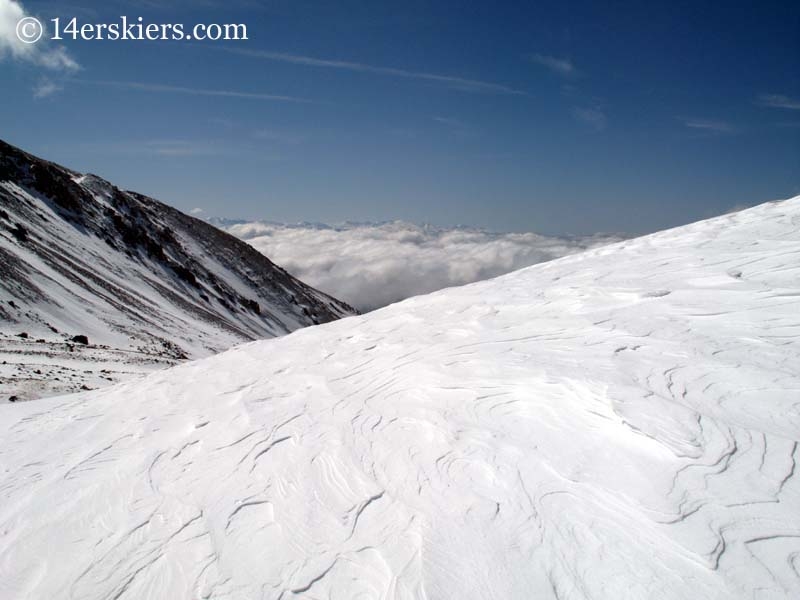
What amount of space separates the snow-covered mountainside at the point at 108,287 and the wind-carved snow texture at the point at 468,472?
9.83 metres

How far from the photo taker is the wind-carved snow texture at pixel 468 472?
3.25 metres

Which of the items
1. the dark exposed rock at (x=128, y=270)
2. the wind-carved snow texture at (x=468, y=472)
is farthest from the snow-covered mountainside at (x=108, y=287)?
the wind-carved snow texture at (x=468, y=472)

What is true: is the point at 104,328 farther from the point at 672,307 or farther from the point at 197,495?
the point at 672,307

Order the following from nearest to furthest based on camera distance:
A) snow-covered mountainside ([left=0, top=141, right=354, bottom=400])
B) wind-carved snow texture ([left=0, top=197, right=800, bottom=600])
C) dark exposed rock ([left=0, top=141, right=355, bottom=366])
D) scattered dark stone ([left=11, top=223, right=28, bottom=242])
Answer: wind-carved snow texture ([left=0, top=197, right=800, bottom=600]) → snow-covered mountainside ([left=0, top=141, right=354, bottom=400]) → dark exposed rock ([left=0, top=141, right=355, bottom=366]) → scattered dark stone ([left=11, top=223, right=28, bottom=242])

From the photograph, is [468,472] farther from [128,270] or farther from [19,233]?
[128,270]

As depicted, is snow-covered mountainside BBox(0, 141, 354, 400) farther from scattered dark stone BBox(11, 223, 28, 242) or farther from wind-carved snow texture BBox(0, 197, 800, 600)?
wind-carved snow texture BBox(0, 197, 800, 600)

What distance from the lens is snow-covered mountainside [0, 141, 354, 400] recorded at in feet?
72.6

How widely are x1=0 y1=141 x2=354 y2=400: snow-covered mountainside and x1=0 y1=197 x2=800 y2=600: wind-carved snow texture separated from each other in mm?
9830

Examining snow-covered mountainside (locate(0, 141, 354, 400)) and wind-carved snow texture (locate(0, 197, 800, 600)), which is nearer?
wind-carved snow texture (locate(0, 197, 800, 600))

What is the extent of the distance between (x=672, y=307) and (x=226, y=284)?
80.4 metres

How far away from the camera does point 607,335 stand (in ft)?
21.8

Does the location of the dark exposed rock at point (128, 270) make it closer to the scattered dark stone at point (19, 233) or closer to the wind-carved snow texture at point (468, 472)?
the scattered dark stone at point (19, 233)

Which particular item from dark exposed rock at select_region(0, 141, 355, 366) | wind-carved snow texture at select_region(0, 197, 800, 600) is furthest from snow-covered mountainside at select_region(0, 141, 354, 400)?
wind-carved snow texture at select_region(0, 197, 800, 600)

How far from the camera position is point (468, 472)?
424 cm
